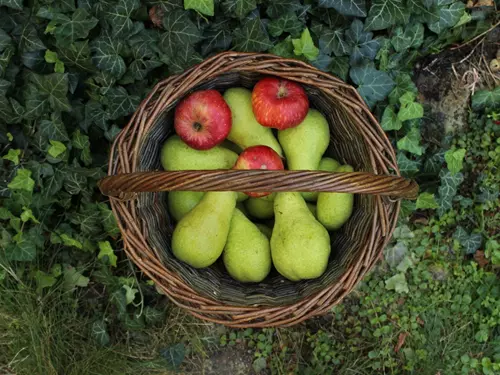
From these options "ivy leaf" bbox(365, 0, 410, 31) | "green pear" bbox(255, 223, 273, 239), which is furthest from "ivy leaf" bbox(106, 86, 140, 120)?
"ivy leaf" bbox(365, 0, 410, 31)

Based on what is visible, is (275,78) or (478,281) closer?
(275,78)

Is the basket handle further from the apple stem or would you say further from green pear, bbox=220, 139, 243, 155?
green pear, bbox=220, 139, 243, 155

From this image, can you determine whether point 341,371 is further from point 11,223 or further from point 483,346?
point 11,223

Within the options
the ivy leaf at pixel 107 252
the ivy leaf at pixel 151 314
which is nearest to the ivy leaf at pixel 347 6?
the ivy leaf at pixel 107 252

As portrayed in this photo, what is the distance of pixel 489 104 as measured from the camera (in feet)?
6.61

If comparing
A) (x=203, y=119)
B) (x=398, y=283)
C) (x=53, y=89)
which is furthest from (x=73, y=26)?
(x=398, y=283)

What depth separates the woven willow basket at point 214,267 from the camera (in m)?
1.49

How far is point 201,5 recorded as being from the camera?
5.26 ft

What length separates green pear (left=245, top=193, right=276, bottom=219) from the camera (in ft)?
5.67

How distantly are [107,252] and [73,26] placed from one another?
0.72m

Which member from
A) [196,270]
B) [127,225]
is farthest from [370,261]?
[127,225]

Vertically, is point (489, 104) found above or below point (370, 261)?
above

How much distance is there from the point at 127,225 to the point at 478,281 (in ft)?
4.16

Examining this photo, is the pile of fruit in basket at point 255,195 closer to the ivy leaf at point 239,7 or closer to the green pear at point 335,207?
the green pear at point 335,207
